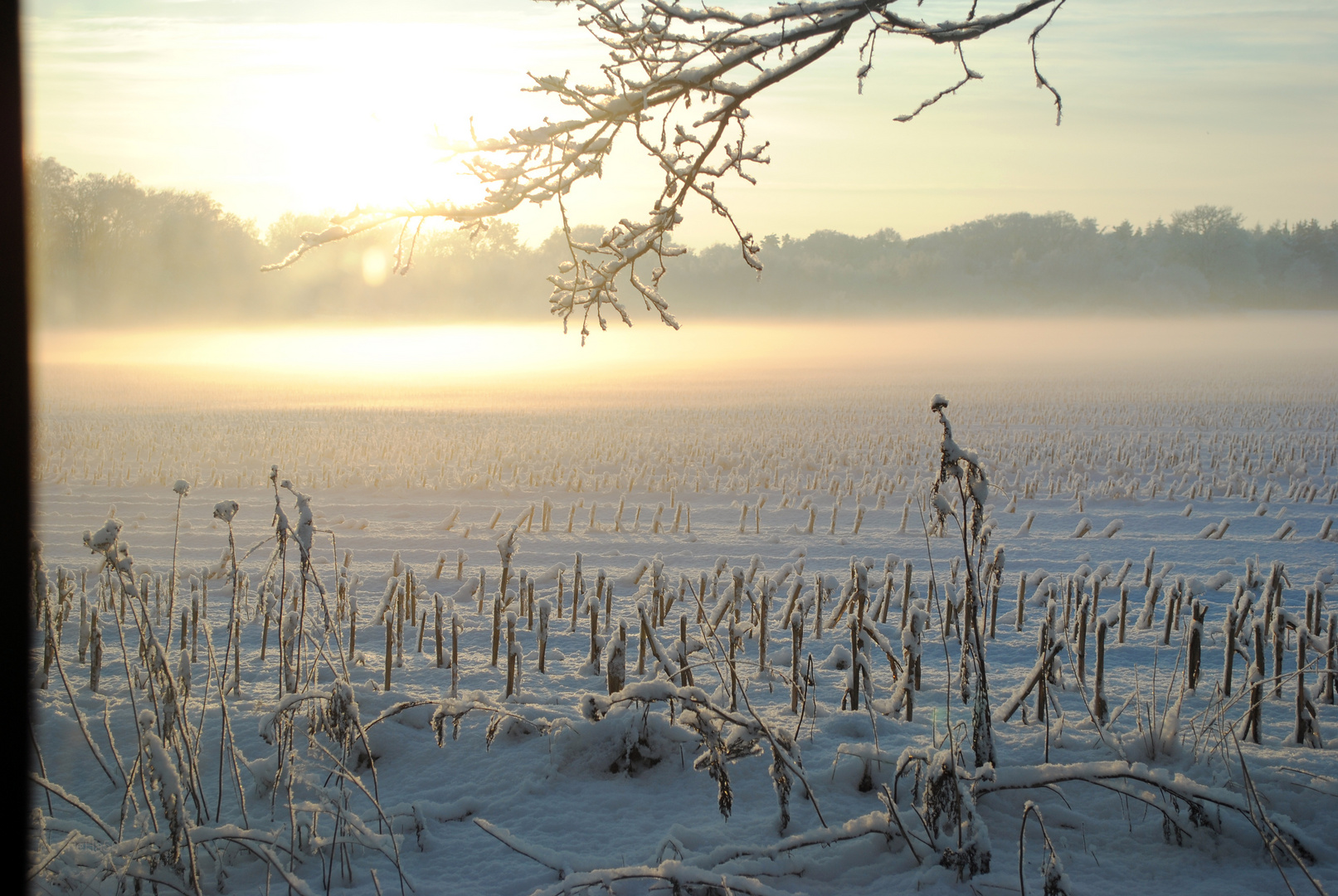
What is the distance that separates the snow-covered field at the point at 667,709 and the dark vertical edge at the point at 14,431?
13 cm

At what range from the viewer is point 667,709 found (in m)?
3.68

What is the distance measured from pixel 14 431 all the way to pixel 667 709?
21.6 feet

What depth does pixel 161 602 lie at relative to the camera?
6.39 metres

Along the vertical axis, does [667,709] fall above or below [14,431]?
below

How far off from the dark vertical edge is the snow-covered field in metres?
0.13

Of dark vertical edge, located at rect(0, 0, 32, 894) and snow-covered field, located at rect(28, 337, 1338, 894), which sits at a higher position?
dark vertical edge, located at rect(0, 0, 32, 894)

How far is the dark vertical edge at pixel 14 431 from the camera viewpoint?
2508mm

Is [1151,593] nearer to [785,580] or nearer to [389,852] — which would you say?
[785,580]

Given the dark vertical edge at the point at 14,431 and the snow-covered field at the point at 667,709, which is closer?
the dark vertical edge at the point at 14,431

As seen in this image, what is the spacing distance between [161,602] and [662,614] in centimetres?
392

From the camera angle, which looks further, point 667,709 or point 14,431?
point 14,431

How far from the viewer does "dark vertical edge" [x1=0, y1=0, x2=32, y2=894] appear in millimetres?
2508

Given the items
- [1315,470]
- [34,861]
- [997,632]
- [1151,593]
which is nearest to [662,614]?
[997,632]

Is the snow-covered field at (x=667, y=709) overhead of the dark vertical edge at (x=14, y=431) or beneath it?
beneath
